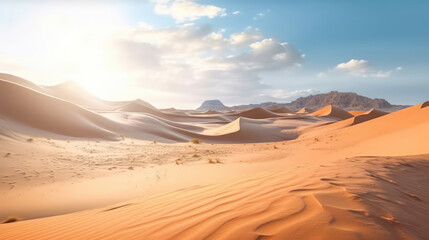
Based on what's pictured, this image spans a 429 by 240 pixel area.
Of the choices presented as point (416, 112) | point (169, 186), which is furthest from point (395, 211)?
point (416, 112)

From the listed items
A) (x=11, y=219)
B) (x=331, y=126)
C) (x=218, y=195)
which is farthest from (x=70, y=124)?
(x=331, y=126)

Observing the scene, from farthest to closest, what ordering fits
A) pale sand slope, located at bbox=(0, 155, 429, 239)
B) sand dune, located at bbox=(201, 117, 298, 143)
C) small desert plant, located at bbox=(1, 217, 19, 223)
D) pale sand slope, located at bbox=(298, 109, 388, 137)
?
1. sand dune, located at bbox=(201, 117, 298, 143)
2. pale sand slope, located at bbox=(298, 109, 388, 137)
3. small desert plant, located at bbox=(1, 217, 19, 223)
4. pale sand slope, located at bbox=(0, 155, 429, 239)

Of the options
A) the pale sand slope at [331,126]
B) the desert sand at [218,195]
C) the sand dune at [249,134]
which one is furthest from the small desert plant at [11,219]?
the pale sand slope at [331,126]

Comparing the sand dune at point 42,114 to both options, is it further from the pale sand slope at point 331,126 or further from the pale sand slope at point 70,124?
the pale sand slope at point 331,126

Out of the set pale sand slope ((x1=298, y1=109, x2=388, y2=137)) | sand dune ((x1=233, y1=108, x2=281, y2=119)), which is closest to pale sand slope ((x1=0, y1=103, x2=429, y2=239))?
pale sand slope ((x1=298, y1=109, x2=388, y2=137))

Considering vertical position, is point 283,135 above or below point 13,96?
below

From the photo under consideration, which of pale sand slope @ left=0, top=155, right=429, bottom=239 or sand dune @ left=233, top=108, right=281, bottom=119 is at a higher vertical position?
sand dune @ left=233, top=108, right=281, bottom=119

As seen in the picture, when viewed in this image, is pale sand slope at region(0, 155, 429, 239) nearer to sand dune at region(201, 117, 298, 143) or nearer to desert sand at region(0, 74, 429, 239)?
desert sand at region(0, 74, 429, 239)

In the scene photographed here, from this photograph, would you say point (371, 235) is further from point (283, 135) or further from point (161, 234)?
point (283, 135)

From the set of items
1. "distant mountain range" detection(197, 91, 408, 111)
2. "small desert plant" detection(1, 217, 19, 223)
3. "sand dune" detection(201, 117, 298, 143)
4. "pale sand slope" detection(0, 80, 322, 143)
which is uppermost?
"distant mountain range" detection(197, 91, 408, 111)

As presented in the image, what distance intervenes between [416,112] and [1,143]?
18.4m

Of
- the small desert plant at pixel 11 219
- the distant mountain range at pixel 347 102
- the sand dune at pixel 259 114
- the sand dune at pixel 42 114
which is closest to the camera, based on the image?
the small desert plant at pixel 11 219

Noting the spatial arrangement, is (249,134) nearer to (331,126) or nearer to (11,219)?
(331,126)

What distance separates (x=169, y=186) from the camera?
19.1ft
